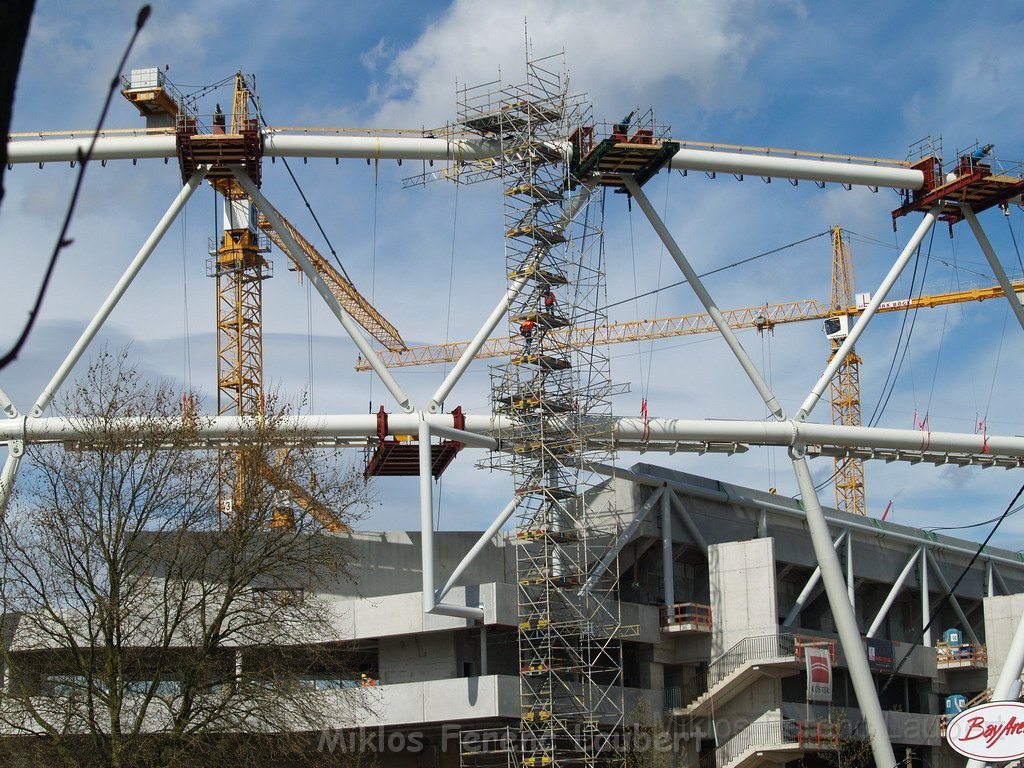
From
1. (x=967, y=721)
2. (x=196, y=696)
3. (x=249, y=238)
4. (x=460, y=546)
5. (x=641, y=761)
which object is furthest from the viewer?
(x=249, y=238)

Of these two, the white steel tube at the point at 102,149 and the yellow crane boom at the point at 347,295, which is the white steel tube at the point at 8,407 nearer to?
the white steel tube at the point at 102,149

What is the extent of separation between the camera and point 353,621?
55.1m

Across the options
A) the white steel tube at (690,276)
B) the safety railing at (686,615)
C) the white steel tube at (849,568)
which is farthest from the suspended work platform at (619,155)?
the white steel tube at (849,568)

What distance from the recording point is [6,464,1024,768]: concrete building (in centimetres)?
5291

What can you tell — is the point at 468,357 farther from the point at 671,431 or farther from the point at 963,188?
the point at 963,188

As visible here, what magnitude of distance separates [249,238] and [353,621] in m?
41.6

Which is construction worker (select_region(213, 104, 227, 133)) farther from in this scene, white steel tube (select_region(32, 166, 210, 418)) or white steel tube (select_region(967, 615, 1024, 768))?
white steel tube (select_region(967, 615, 1024, 768))

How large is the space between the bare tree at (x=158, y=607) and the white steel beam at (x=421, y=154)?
13.0m

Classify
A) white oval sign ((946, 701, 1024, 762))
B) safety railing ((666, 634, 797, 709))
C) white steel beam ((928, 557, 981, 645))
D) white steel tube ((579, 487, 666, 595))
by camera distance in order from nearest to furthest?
white oval sign ((946, 701, 1024, 762)), white steel tube ((579, 487, 666, 595)), safety railing ((666, 634, 797, 709)), white steel beam ((928, 557, 981, 645))

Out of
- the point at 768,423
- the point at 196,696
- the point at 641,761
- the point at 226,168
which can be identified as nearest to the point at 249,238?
the point at 226,168

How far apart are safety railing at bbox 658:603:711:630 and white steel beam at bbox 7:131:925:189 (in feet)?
62.3

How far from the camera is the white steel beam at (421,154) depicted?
4916cm

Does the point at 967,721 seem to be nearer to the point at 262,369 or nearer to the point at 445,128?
the point at 445,128

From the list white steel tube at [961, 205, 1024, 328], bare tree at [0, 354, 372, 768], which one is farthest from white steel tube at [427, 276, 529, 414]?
white steel tube at [961, 205, 1024, 328]
